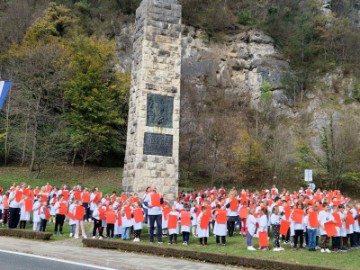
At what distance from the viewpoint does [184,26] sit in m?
54.4

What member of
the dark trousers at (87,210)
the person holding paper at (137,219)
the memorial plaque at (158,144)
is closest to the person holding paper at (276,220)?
the person holding paper at (137,219)

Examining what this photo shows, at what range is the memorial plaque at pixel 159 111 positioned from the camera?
20.6 m

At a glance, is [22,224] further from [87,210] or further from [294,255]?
[294,255]

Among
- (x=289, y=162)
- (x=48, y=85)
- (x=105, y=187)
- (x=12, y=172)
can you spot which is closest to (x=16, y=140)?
(x=12, y=172)

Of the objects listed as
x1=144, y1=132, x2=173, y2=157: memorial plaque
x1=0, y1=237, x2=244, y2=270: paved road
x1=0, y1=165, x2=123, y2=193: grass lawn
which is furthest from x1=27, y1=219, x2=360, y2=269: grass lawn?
x1=0, y1=165, x2=123, y2=193: grass lawn

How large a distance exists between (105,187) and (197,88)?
664 inches

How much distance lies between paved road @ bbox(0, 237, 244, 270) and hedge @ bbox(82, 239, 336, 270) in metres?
0.32

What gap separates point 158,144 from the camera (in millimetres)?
20703

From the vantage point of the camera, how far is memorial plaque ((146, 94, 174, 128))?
67.6 ft

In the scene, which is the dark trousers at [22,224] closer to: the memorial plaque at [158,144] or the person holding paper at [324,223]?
the memorial plaque at [158,144]

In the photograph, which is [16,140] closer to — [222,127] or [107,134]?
[107,134]

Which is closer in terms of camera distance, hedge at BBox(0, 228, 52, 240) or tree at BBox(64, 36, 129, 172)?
hedge at BBox(0, 228, 52, 240)

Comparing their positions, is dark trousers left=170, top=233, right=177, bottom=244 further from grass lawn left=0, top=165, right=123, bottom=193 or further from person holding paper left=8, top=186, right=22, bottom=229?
grass lawn left=0, top=165, right=123, bottom=193

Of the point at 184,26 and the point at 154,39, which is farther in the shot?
the point at 184,26
